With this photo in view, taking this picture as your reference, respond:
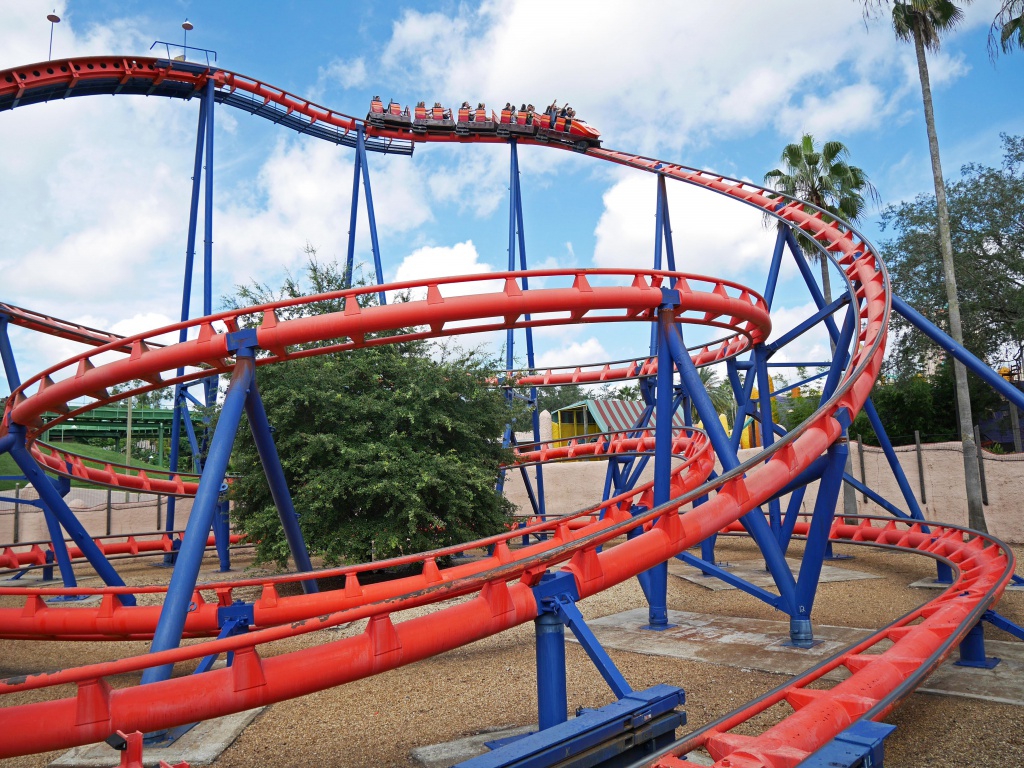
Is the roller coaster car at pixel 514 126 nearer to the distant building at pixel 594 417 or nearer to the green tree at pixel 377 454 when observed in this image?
the green tree at pixel 377 454

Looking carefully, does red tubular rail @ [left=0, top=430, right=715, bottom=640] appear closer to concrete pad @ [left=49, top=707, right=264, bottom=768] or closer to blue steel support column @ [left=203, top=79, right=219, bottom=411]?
concrete pad @ [left=49, top=707, right=264, bottom=768]

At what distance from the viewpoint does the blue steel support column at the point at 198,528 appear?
6234 millimetres

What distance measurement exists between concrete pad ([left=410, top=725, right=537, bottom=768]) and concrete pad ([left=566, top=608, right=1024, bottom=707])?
265 centimetres

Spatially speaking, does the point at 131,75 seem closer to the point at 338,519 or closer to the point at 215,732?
the point at 338,519

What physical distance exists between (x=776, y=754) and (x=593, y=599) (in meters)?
8.31

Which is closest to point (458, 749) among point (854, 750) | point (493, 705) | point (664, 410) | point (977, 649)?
point (493, 705)

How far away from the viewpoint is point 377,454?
13203 mm

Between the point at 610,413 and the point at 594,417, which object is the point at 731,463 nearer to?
the point at 594,417

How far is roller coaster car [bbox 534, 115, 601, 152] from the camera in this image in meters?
21.8

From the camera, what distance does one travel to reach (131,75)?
17.0 meters

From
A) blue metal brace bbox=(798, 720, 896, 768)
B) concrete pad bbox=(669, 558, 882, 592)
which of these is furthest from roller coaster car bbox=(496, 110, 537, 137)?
blue metal brace bbox=(798, 720, 896, 768)

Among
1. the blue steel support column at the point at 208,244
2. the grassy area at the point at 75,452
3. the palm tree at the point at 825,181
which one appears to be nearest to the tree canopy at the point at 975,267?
the palm tree at the point at 825,181

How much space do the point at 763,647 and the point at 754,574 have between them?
567 cm

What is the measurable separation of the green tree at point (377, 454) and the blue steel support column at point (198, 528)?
5.29 meters
